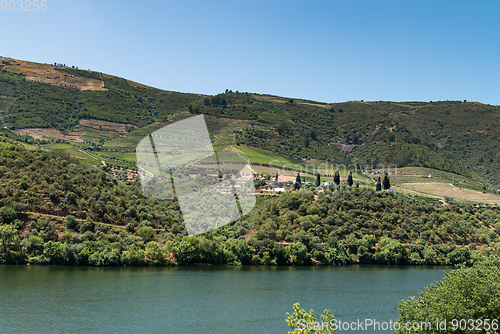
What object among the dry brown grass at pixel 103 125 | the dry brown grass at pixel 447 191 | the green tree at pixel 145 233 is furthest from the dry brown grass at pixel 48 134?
the dry brown grass at pixel 447 191

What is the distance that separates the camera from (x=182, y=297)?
35.9 m

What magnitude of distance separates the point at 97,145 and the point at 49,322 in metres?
116

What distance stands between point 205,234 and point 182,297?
19.6 meters

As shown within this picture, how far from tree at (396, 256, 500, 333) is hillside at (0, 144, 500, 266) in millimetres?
37956

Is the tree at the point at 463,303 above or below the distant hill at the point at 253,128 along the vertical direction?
below

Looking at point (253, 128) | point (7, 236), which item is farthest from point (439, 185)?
point (7, 236)

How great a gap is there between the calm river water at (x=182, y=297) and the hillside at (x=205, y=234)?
10.8 ft

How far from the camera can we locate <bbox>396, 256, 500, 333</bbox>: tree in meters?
16.1

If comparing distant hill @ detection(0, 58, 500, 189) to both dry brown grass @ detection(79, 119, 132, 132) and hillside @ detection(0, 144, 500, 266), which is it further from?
hillside @ detection(0, 144, 500, 266)

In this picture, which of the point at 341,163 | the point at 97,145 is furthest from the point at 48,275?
the point at 341,163

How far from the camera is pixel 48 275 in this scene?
1582 inches

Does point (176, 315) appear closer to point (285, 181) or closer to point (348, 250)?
point (348, 250)

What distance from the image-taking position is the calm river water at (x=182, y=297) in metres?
28.5

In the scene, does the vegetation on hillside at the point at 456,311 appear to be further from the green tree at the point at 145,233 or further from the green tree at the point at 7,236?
the green tree at the point at 145,233
